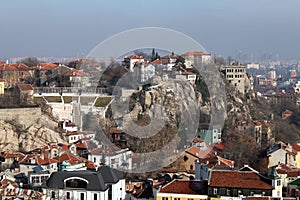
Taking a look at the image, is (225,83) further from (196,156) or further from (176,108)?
(196,156)

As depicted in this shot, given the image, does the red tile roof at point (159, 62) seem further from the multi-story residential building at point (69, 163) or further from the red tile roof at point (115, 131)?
the multi-story residential building at point (69, 163)

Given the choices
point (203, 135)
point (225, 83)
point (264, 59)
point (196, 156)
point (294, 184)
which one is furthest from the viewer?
point (264, 59)

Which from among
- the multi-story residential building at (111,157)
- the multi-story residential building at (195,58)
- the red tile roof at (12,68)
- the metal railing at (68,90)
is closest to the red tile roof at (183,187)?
the multi-story residential building at (111,157)

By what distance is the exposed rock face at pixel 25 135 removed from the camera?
17688 millimetres

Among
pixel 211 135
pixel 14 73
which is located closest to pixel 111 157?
pixel 211 135

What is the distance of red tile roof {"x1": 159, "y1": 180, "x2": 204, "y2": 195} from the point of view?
1148 centimetres

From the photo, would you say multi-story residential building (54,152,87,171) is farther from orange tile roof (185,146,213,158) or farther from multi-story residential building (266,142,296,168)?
multi-story residential building (266,142,296,168)

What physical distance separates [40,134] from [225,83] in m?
10.9

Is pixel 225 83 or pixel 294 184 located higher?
pixel 225 83

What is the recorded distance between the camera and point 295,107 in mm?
32812

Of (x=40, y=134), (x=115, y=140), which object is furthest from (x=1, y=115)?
(x=115, y=140)

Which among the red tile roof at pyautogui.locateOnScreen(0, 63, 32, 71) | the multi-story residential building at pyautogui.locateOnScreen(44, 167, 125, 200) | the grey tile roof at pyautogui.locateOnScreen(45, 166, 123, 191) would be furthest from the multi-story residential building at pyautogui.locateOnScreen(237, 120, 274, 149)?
the multi-story residential building at pyautogui.locateOnScreen(44, 167, 125, 200)

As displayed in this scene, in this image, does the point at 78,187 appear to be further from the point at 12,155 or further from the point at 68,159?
the point at 12,155

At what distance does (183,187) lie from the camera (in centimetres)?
1160
